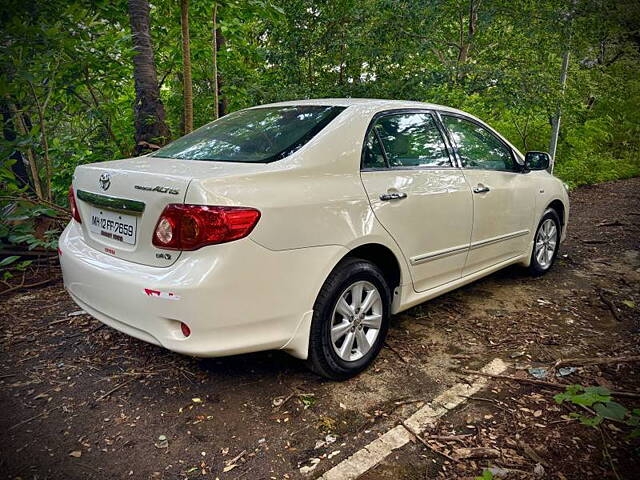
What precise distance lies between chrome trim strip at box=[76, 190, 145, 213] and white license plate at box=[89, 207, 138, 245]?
1.4 inches

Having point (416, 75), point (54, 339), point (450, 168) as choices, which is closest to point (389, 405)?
point (450, 168)

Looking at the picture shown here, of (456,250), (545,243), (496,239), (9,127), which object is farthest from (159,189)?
(545,243)

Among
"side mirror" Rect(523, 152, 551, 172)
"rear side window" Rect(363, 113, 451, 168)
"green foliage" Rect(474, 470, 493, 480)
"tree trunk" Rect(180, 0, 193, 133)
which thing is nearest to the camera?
"green foliage" Rect(474, 470, 493, 480)

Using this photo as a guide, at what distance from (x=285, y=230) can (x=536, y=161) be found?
9.71 ft

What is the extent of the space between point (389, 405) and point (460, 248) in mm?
1409

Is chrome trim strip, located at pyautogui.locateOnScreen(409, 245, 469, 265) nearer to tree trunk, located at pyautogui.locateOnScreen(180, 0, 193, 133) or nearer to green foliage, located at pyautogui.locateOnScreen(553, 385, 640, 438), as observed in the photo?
green foliage, located at pyautogui.locateOnScreen(553, 385, 640, 438)

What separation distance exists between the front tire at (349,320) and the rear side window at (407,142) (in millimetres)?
668

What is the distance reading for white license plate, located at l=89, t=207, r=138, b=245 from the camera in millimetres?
2319

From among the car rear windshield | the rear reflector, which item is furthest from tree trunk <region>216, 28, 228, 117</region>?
the rear reflector

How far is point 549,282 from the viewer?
4621 mm

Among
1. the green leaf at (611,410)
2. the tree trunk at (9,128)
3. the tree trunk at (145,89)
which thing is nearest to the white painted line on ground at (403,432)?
the green leaf at (611,410)

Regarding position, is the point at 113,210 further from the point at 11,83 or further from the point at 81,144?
the point at 81,144

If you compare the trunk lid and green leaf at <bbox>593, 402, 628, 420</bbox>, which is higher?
the trunk lid

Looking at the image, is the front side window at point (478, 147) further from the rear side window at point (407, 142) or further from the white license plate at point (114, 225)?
the white license plate at point (114, 225)
